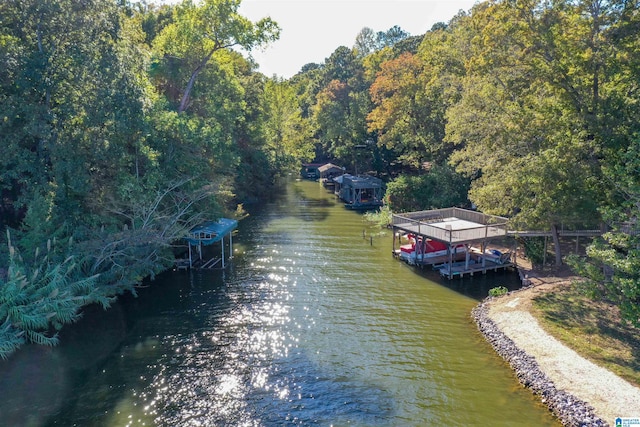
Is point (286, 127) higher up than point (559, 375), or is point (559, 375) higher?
point (286, 127)

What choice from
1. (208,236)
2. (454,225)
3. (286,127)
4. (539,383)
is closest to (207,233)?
(208,236)

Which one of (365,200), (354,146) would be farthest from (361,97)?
(365,200)

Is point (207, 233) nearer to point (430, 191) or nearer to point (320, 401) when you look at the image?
point (320, 401)

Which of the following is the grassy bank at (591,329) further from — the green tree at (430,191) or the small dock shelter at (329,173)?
the small dock shelter at (329,173)

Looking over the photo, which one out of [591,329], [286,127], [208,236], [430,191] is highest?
[286,127]

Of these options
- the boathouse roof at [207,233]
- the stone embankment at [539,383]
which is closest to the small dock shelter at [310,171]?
the boathouse roof at [207,233]

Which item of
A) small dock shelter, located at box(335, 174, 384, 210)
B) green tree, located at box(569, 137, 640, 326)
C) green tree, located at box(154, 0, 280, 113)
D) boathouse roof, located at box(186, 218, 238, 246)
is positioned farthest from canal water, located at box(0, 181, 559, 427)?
small dock shelter, located at box(335, 174, 384, 210)

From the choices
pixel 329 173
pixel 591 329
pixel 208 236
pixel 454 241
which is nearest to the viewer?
pixel 591 329
